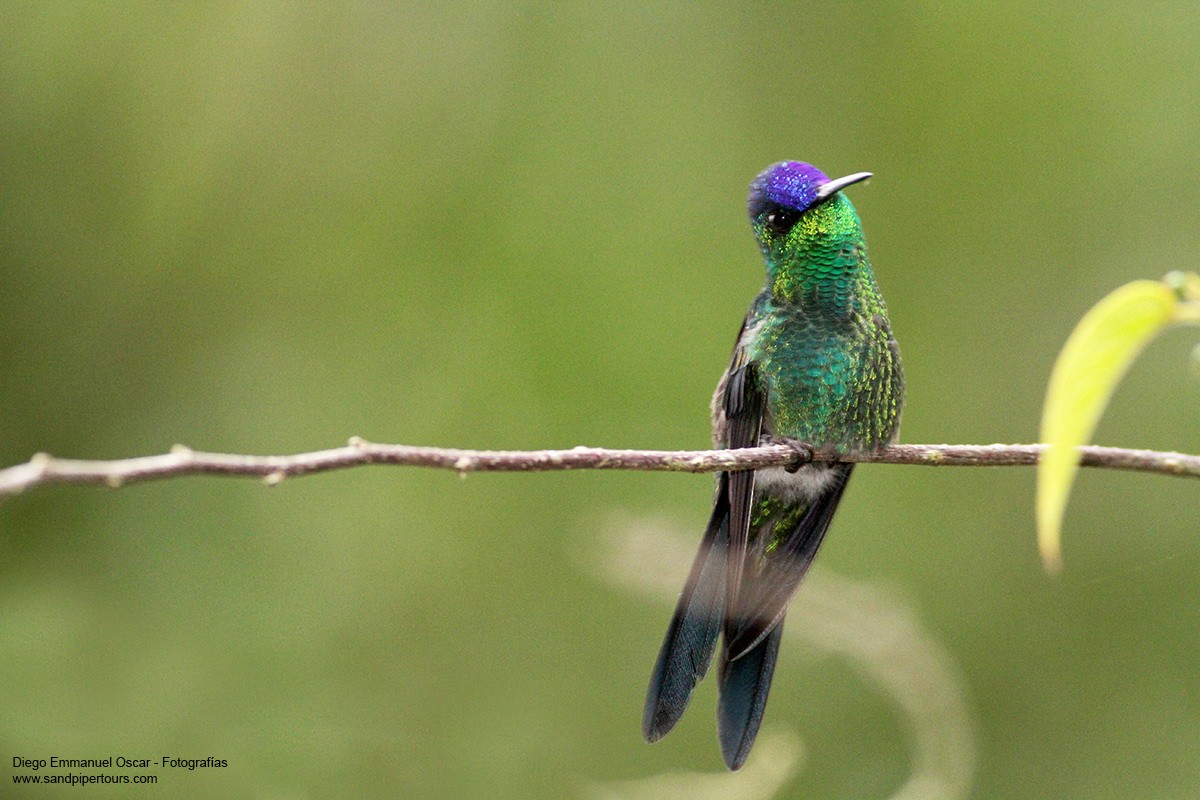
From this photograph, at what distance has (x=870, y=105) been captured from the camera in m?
5.32

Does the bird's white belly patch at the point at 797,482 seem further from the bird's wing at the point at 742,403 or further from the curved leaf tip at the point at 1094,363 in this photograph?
the curved leaf tip at the point at 1094,363

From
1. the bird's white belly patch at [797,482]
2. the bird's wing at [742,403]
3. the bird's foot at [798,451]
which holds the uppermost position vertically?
the bird's wing at [742,403]

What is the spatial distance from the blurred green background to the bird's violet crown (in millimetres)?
1866

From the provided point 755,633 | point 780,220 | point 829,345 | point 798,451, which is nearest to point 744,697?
point 755,633

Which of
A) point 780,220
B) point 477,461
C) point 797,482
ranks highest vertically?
point 780,220

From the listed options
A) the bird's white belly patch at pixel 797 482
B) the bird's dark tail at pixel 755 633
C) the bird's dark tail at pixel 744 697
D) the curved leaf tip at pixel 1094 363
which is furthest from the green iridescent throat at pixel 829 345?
the curved leaf tip at pixel 1094 363

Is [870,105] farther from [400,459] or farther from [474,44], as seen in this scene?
[400,459]

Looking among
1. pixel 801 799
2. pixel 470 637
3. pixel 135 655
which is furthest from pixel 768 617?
pixel 135 655

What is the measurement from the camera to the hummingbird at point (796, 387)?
2486mm

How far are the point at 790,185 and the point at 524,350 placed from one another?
2582mm

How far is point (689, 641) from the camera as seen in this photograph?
7.57ft

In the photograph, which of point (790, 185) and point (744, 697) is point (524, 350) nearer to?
point (790, 185)

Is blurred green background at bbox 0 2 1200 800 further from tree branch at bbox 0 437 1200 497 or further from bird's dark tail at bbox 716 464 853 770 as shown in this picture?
tree branch at bbox 0 437 1200 497

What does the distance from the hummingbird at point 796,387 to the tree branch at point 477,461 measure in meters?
0.53
